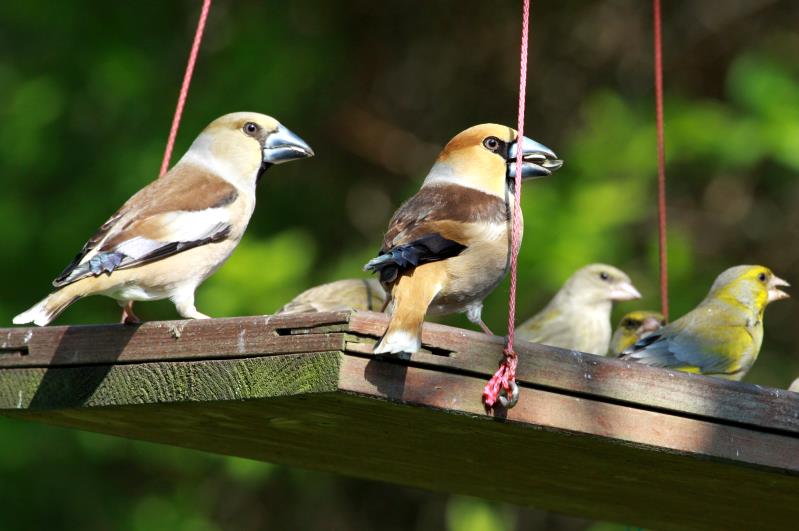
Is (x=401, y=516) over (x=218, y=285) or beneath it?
beneath

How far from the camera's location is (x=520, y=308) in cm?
802

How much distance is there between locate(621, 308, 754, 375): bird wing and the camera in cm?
484

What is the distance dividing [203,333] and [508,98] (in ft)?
22.8

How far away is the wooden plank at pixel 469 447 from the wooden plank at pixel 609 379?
0.12 ft

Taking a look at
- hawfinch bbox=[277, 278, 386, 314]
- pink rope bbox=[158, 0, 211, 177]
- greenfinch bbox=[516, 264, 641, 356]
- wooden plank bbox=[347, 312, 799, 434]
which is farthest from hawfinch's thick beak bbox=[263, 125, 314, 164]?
greenfinch bbox=[516, 264, 641, 356]

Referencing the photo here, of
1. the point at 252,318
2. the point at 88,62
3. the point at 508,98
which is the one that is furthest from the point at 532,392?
the point at 508,98

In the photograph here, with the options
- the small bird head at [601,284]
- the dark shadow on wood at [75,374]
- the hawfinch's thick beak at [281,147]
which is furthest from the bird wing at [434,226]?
the small bird head at [601,284]

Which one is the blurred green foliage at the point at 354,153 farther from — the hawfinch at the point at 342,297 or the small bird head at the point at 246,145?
the small bird head at the point at 246,145

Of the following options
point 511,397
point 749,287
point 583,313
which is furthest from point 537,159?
point 583,313

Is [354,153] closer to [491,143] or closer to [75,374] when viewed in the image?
[491,143]

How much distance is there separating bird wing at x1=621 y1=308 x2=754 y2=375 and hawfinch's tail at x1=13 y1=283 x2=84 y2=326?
231cm

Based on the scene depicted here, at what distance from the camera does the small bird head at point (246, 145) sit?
4398 mm

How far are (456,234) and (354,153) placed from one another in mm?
6384

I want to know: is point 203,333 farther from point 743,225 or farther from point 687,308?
point 743,225
